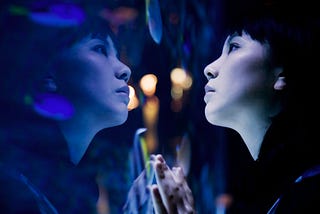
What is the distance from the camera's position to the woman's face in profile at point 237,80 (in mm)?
1824

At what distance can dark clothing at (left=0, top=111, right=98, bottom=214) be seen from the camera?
1.52 m

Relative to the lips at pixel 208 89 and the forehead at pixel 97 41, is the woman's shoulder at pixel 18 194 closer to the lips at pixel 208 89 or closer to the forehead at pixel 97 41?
the forehead at pixel 97 41

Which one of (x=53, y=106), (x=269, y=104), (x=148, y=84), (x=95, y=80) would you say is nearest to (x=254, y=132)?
(x=269, y=104)

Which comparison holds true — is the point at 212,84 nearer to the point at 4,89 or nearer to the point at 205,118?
the point at 205,118

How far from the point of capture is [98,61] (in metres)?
1.68

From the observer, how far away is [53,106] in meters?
1.59

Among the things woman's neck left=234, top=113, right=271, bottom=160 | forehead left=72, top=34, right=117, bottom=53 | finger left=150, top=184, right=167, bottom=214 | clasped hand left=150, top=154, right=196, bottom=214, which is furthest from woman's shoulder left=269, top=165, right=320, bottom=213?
forehead left=72, top=34, right=117, bottom=53

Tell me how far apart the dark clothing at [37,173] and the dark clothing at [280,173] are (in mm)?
746

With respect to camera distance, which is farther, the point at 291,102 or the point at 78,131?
the point at 291,102

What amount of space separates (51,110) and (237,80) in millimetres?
850

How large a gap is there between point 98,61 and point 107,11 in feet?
0.70

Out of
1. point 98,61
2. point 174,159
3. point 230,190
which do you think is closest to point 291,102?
point 230,190

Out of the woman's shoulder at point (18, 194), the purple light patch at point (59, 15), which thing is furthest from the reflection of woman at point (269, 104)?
the woman's shoulder at point (18, 194)

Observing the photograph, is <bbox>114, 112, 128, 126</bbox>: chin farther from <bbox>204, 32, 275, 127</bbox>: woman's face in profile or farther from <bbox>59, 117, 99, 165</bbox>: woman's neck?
<bbox>204, 32, 275, 127</bbox>: woman's face in profile
